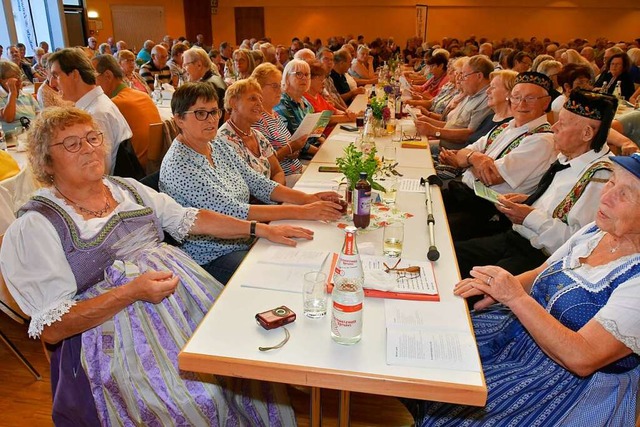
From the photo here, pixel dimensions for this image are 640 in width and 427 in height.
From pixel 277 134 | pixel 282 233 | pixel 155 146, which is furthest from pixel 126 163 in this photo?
pixel 282 233

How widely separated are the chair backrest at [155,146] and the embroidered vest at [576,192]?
254cm

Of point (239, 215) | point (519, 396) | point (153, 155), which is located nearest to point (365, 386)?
point (519, 396)

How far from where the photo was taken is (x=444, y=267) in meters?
1.74

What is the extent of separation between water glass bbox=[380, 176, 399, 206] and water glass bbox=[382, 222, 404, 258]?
448mm

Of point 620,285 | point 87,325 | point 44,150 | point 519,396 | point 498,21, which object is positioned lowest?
point 519,396

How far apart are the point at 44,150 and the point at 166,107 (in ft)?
13.4

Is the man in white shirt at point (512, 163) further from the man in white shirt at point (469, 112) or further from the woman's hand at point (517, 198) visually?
the man in white shirt at point (469, 112)

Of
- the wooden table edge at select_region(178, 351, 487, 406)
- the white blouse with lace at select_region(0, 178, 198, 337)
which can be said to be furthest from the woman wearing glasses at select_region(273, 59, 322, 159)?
the wooden table edge at select_region(178, 351, 487, 406)

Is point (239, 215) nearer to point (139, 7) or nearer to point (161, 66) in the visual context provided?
point (161, 66)

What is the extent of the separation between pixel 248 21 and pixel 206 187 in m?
17.9

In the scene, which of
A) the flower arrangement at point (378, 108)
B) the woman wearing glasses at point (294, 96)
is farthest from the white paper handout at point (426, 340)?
the flower arrangement at point (378, 108)

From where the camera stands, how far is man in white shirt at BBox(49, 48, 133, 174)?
3.11 metres

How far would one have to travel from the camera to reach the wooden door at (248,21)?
59.7ft

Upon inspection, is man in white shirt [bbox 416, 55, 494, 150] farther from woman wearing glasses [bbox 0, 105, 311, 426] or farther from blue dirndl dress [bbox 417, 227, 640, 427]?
woman wearing glasses [bbox 0, 105, 311, 426]
